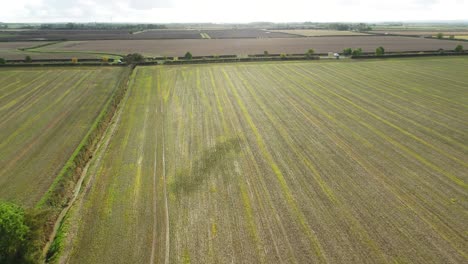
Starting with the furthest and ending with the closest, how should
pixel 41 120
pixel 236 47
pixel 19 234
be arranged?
pixel 236 47 → pixel 41 120 → pixel 19 234

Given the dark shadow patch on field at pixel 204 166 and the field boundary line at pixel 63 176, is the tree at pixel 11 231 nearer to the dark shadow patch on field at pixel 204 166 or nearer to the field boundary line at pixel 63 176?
the field boundary line at pixel 63 176

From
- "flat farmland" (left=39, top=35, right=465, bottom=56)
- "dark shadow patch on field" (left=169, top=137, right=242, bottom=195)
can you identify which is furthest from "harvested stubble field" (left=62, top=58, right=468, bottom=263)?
"flat farmland" (left=39, top=35, right=465, bottom=56)

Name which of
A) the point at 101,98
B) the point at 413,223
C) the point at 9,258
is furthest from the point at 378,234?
the point at 101,98

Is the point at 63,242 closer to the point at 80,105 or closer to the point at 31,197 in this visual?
the point at 31,197

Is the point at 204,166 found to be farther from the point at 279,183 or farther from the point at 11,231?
the point at 11,231

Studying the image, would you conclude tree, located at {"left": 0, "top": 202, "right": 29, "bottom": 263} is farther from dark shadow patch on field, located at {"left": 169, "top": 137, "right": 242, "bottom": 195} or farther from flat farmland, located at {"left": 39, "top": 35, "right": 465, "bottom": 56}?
flat farmland, located at {"left": 39, "top": 35, "right": 465, "bottom": 56}

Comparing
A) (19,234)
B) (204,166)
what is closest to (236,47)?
(204,166)

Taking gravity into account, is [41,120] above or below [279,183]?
above
